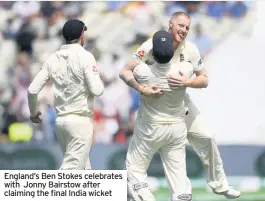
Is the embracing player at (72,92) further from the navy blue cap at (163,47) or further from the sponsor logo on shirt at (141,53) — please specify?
the navy blue cap at (163,47)

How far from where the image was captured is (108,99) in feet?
43.7

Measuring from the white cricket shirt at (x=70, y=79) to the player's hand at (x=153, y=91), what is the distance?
Answer: 432mm

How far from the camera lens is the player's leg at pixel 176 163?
909cm

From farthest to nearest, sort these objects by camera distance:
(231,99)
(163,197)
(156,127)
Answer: (231,99) → (163,197) → (156,127)

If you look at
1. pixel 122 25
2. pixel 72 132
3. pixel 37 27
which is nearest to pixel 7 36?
pixel 37 27

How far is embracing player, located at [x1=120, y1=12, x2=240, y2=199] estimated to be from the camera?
894cm

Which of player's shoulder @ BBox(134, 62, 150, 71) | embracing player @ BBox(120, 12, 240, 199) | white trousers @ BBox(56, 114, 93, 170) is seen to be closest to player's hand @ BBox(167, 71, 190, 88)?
embracing player @ BBox(120, 12, 240, 199)

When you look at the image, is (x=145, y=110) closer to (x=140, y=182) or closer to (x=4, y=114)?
(x=140, y=182)

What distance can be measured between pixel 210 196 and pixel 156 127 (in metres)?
3.97

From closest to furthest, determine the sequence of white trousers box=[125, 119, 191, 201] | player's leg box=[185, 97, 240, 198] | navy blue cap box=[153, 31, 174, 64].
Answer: navy blue cap box=[153, 31, 174, 64]
white trousers box=[125, 119, 191, 201]
player's leg box=[185, 97, 240, 198]

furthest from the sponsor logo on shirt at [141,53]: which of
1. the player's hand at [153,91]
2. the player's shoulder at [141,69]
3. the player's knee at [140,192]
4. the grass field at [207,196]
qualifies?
the grass field at [207,196]

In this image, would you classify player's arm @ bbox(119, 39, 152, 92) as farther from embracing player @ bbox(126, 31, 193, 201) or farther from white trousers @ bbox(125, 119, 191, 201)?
white trousers @ bbox(125, 119, 191, 201)

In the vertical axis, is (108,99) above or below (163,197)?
above

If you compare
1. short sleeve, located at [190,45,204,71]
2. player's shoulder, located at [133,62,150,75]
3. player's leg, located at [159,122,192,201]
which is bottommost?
player's leg, located at [159,122,192,201]
